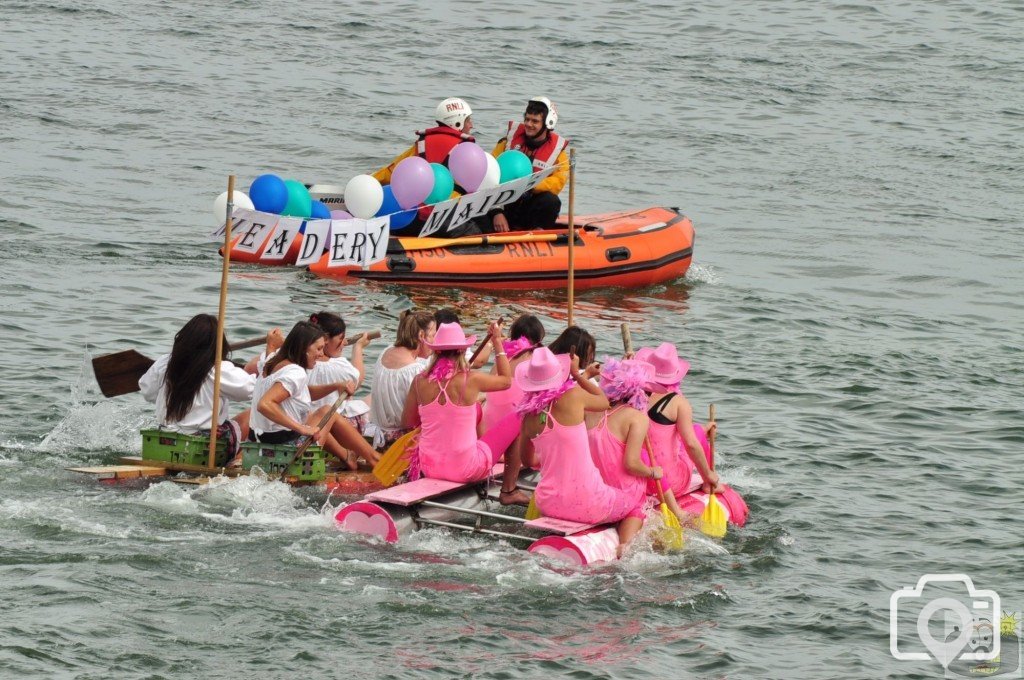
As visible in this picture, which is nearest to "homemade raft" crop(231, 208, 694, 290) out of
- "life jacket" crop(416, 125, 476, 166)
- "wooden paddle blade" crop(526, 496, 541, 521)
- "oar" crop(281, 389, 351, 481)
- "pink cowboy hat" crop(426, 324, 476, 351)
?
"life jacket" crop(416, 125, 476, 166)

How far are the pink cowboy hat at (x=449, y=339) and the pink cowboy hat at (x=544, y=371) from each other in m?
0.65

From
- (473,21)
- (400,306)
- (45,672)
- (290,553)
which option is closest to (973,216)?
(400,306)

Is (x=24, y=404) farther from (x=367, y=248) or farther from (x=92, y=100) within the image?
(x=92, y=100)

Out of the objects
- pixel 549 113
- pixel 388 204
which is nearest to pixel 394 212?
pixel 388 204

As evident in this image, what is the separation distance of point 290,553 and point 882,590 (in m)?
3.60

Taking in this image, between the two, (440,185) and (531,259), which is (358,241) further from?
(531,259)

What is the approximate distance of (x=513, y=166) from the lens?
16609mm

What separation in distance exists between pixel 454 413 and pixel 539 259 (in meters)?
7.28

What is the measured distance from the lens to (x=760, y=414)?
42.5 feet

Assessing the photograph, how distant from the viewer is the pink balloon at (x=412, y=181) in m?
15.8

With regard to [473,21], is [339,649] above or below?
below

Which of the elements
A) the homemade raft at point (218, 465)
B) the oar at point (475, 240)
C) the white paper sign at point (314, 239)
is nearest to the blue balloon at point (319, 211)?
the oar at point (475, 240)

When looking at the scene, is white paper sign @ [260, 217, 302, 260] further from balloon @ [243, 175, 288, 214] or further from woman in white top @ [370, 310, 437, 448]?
woman in white top @ [370, 310, 437, 448]

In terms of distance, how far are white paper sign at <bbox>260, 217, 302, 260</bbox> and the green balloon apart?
1.38 feet
